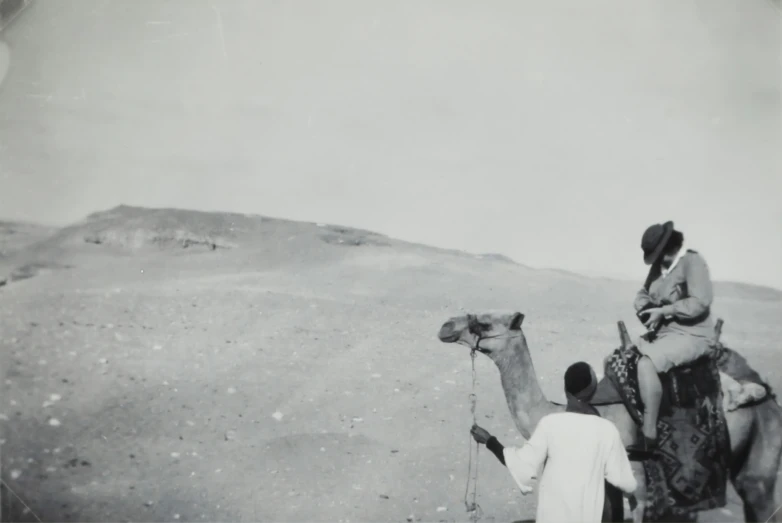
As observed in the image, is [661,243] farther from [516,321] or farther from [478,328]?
[478,328]

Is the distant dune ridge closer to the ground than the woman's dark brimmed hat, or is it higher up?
closer to the ground

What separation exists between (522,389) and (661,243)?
1061 millimetres

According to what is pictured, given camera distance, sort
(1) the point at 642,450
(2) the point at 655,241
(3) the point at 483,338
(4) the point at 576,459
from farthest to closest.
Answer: (2) the point at 655,241
(3) the point at 483,338
(1) the point at 642,450
(4) the point at 576,459

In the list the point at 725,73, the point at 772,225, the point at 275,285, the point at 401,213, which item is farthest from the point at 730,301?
the point at 275,285

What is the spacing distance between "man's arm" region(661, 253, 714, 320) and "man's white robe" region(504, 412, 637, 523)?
834mm

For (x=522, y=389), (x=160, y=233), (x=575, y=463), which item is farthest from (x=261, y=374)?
(x=575, y=463)

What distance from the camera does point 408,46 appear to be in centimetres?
350

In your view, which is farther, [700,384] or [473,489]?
[473,489]

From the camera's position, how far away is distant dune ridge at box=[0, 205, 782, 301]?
10.8 ft

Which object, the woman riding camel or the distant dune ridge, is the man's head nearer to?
the woman riding camel

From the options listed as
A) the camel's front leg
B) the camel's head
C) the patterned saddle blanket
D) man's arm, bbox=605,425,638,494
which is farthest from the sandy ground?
man's arm, bbox=605,425,638,494

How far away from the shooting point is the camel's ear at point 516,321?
3.16 m

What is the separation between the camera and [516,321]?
10.4 feet

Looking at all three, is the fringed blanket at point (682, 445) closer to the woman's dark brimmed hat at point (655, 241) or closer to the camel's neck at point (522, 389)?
the camel's neck at point (522, 389)
